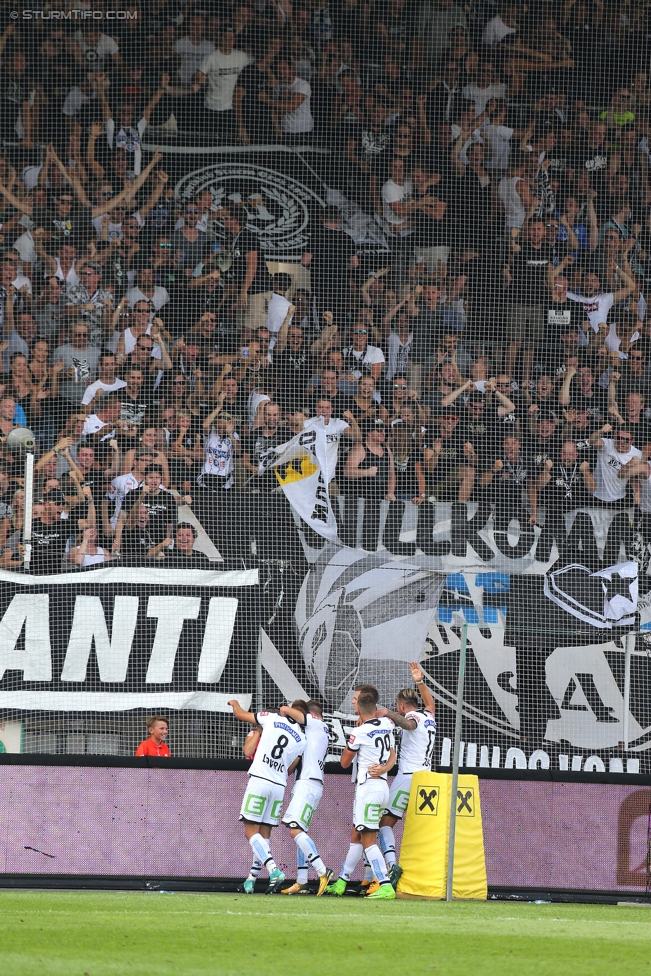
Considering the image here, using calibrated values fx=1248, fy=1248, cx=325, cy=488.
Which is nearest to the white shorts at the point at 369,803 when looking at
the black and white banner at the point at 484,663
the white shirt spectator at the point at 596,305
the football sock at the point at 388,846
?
the football sock at the point at 388,846

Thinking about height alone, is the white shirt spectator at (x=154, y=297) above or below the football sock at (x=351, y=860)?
above

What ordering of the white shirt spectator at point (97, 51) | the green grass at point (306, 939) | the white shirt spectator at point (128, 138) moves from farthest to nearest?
the white shirt spectator at point (97, 51) < the white shirt spectator at point (128, 138) < the green grass at point (306, 939)

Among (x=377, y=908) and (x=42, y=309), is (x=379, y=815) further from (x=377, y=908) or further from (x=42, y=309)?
(x=42, y=309)

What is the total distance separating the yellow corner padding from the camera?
10156mm

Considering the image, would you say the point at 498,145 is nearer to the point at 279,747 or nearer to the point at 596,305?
the point at 596,305

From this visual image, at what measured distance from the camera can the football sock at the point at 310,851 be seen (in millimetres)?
10320

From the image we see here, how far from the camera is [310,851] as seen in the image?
10406mm

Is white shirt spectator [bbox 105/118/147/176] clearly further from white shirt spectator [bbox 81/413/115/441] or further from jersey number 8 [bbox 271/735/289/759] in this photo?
jersey number 8 [bbox 271/735/289/759]

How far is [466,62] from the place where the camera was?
1550cm

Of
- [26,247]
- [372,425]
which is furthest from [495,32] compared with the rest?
[26,247]

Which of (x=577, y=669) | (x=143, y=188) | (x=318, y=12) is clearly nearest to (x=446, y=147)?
(x=318, y=12)

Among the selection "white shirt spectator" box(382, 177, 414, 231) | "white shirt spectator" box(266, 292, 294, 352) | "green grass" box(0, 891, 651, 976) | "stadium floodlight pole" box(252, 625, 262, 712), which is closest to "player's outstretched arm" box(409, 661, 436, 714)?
"stadium floodlight pole" box(252, 625, 262, 712)

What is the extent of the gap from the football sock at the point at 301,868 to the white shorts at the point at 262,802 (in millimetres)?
403

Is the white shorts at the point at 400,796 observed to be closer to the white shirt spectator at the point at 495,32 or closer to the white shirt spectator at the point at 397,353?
the white shirt spectator at the point at 397,353
